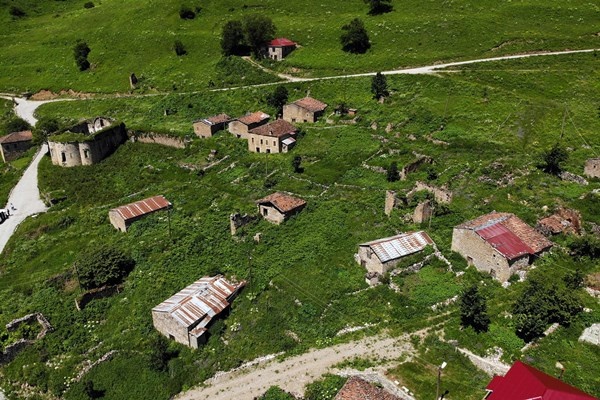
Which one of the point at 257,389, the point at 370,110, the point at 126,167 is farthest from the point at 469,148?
the point at 126,167

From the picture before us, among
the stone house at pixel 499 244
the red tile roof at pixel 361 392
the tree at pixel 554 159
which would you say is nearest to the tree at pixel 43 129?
the stone house at pixel 499 244

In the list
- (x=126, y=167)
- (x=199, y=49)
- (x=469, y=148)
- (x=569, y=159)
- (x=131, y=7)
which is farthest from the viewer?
(x=131, y=7)

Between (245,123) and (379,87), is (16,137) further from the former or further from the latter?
(379,87)

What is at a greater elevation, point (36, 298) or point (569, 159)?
point (569, 159)

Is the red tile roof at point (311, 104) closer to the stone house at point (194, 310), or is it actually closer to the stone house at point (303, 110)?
the stone house at point (303, 110)

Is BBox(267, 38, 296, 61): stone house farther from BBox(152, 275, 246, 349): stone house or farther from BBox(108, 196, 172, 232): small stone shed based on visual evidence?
BBox(152, 275, 246, 349): stone house

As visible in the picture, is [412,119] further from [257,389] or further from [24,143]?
[24,143]

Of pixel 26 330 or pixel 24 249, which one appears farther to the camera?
pixel 24 249

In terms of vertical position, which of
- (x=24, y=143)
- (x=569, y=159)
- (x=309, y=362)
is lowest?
(x=24, y=143)
